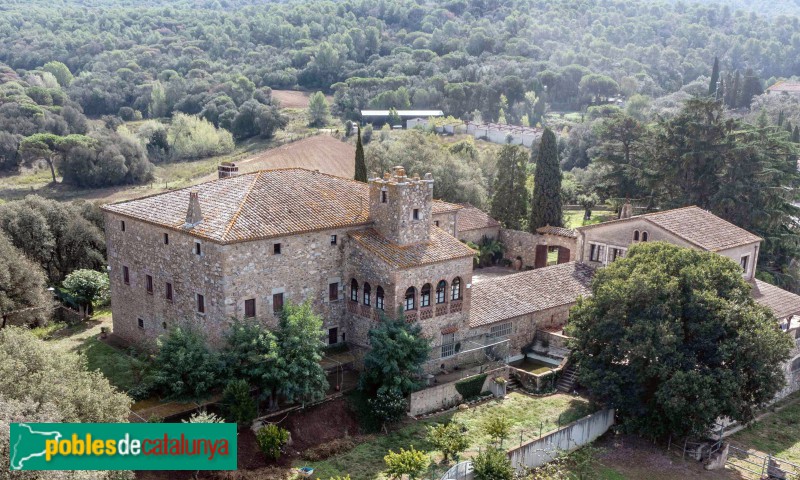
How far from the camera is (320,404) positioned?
31.6 metres

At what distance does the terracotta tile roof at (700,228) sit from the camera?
42.0 m

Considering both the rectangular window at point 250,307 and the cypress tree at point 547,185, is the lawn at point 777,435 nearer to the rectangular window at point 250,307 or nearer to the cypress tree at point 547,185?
the rectangular window at point 250,307

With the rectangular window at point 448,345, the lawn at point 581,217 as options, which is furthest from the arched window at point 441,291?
the lawn at point 581,217

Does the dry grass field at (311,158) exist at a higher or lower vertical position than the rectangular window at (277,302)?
lower

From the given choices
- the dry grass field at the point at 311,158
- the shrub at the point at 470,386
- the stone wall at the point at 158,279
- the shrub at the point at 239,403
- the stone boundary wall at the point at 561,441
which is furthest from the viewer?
the dry grass field at the point at 311,158

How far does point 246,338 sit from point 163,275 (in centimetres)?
688

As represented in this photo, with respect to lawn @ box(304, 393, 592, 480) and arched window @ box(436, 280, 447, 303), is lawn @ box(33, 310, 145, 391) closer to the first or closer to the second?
lawn @ box(304, 393, 592, 480)

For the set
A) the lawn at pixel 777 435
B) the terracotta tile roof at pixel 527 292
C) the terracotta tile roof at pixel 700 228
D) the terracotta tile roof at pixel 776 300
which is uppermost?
the terracotta tile roof at pixel 700 228

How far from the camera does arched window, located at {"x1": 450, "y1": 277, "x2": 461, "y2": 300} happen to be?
35.6 m

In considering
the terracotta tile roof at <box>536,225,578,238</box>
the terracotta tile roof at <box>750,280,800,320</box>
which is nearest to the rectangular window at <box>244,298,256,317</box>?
the terracotta tile roof at <box>750,280,800,320</box>

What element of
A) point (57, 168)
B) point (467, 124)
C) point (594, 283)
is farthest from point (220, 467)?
point (467, 124)

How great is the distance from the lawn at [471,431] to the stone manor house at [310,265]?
3534 mm

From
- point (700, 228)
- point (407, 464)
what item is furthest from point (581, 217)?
point (407, 464)

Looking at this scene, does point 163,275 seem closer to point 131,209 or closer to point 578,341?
point 131,209
